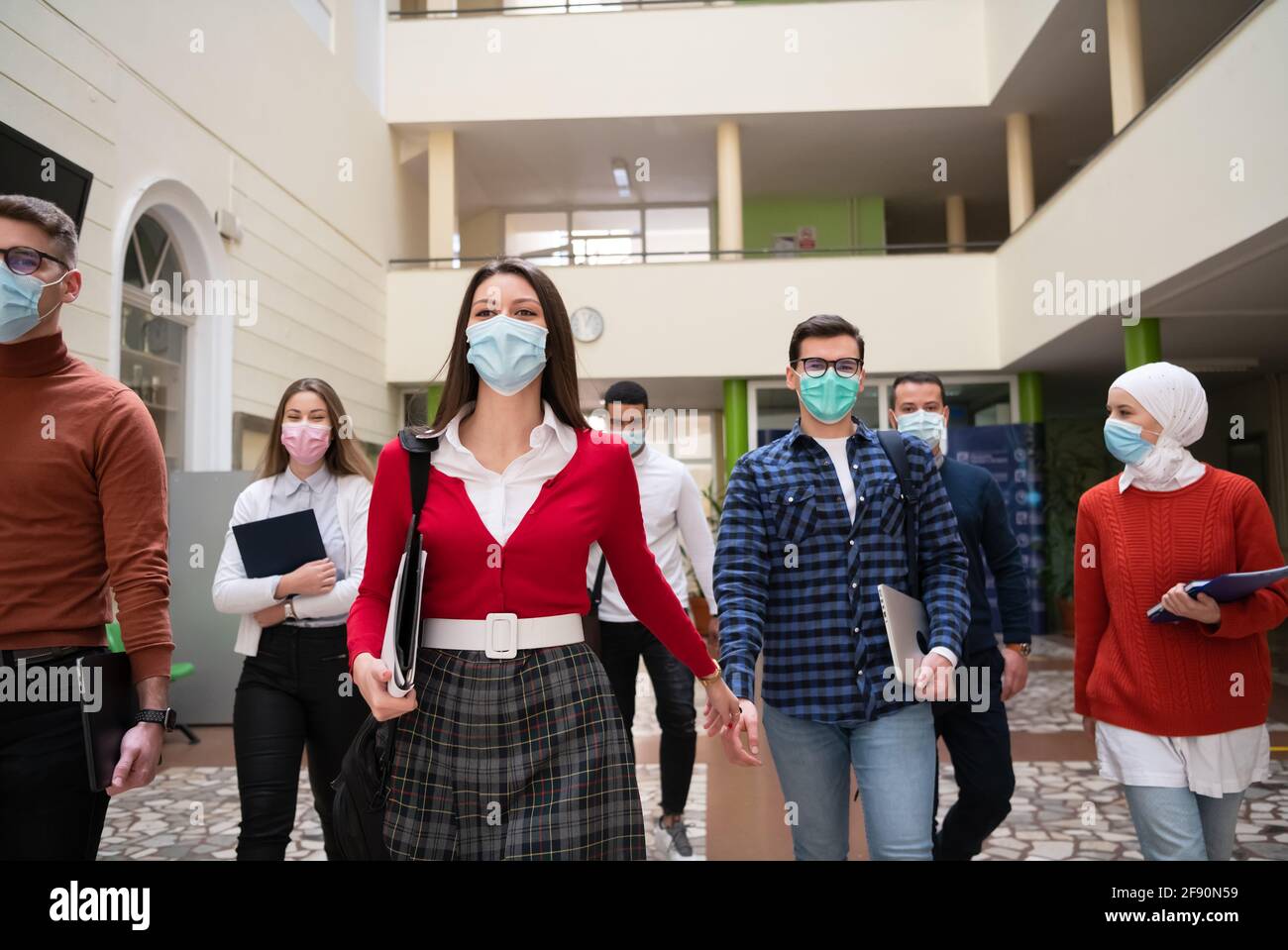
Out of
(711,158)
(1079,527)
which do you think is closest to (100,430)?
(1079,527)

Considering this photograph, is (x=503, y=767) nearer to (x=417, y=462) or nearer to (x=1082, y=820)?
(x=417, y=462)

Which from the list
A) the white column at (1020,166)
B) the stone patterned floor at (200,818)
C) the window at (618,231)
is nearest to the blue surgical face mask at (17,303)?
the stone patterned floor at (200,818)

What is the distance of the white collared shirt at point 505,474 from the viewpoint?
1763 millimetres

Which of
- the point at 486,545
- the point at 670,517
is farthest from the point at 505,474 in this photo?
the point at 670,517

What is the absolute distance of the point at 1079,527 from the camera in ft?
8.66

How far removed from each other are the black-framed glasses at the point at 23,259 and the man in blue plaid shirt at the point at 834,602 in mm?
1573

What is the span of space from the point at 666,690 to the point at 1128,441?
76.7 inches

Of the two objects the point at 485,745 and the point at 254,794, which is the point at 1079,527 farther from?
the point at 254,794

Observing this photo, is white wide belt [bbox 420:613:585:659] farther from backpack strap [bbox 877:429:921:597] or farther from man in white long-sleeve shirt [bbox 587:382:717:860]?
man in white long-sleeve shirt [bbox 587:382:717:860]

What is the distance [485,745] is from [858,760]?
103 centimetres

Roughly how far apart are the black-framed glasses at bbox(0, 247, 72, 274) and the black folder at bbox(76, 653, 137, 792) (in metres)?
0.80

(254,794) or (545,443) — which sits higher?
(545,443)

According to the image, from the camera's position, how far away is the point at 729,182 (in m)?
10.5

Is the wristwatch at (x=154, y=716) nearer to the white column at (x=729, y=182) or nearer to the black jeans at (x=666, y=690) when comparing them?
the black jeans at (x=666, y=690)
